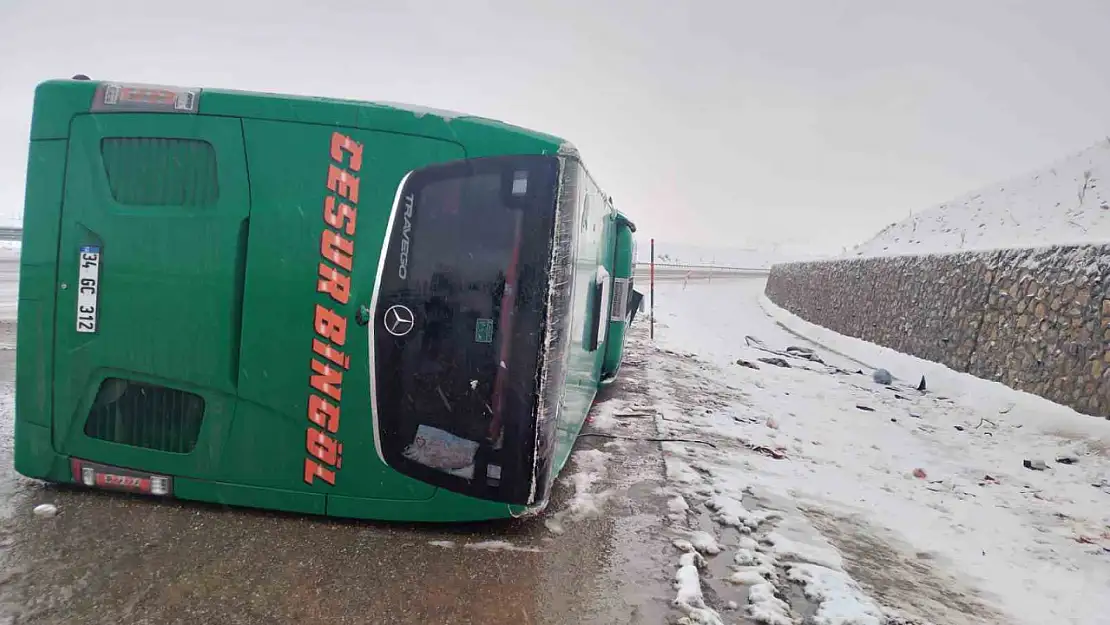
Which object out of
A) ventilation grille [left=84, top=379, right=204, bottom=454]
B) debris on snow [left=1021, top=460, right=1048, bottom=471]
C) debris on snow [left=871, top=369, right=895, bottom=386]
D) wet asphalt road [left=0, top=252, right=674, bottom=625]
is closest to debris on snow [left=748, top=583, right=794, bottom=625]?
wet asphalt road [left=0, top=252, right=674, bottom=625]

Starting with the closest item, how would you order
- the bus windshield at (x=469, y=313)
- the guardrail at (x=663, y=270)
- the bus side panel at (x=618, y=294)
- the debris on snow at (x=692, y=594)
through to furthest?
1. the debris on snow at (x=692, y=594)
2. the bus windshield at (x=469, y=313)
3. the bus side panel at (x=618, y=294)
4. the guardrail at (x=663, y=270)

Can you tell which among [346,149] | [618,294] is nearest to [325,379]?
[346,149]

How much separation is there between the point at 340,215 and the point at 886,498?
3763mm

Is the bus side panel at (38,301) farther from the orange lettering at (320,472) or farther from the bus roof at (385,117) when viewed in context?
the orange lettering at (320,472)

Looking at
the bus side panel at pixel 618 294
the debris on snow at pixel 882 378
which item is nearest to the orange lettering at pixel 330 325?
the bus side panel at pixel 618 294

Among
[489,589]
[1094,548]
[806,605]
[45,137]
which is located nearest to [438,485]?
[489,589]

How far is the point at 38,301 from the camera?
106 inches

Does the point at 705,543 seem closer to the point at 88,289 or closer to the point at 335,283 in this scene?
the point at 335,283

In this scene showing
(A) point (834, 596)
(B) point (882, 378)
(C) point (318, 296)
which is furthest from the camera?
(B) point (882, 378)

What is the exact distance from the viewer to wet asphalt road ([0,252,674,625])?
2098 mm

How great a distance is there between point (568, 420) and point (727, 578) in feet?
3.95

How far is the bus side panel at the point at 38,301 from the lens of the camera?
2.65m

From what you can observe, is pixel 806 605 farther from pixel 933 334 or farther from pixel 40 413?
pixel 933 334

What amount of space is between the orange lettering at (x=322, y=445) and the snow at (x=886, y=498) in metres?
1.55
